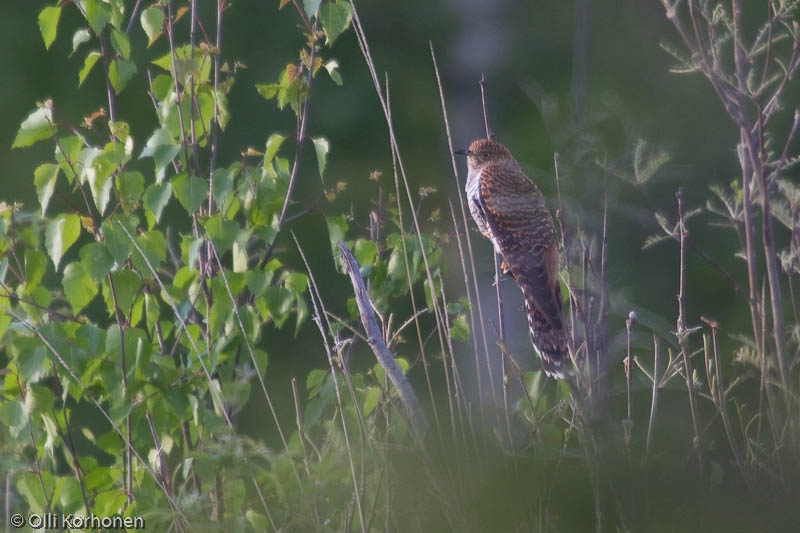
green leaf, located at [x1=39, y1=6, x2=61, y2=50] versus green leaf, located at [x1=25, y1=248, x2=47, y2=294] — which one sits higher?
green leaf, located at [x1=39, y1=6, x2=61, y2=50]

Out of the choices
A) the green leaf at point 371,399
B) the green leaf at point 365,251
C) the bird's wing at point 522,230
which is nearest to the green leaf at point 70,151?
the green leaf at point 365,251

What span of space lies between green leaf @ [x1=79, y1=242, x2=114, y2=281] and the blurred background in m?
7.51

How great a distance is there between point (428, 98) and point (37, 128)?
893 centimetres

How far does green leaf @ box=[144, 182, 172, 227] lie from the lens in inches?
126

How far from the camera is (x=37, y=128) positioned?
324 centimetres

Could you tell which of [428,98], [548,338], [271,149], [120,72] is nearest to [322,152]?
[271,149]

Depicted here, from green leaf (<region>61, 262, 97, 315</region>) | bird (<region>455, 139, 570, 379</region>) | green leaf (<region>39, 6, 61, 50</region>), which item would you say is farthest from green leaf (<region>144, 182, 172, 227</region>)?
bird (<region>455, 139, 570, 379</region>)

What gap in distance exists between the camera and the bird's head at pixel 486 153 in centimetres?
631

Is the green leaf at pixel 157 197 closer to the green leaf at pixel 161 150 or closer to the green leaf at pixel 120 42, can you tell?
the green leaf at pixel 161 150

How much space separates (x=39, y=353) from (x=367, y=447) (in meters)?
0.98

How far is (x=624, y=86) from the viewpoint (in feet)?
33.1

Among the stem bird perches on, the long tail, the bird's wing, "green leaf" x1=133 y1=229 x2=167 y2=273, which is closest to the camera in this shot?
the stem bird perches on

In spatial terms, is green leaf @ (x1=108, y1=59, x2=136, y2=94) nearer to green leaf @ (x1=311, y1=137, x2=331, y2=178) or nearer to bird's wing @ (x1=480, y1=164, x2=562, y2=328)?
green leaf @ (x1=311, y1=137, x2=331, y2=178)

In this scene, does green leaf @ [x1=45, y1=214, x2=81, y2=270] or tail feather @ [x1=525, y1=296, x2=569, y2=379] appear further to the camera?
tail feather @ [x1=525, y1=296, x2=569, y2=379]
